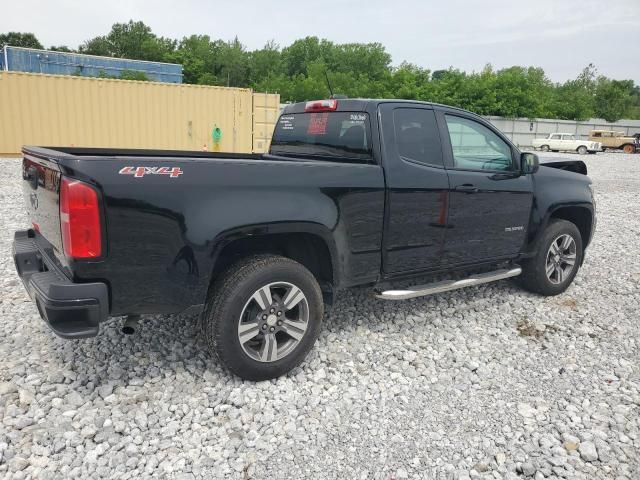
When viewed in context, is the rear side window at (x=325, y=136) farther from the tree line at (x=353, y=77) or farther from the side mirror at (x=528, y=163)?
the tree line at (x=353, y=77)

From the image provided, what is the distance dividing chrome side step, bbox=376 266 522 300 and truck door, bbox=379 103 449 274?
0.53ft

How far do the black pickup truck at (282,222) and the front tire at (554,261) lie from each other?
0.06 metres

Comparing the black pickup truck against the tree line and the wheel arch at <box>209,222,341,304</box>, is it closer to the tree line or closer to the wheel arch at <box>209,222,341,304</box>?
the wheel arch at <box>209,222,341,304</box>

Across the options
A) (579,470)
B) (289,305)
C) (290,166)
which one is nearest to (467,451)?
(579,470)

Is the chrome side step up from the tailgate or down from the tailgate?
down

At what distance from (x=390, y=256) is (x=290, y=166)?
1092 mm

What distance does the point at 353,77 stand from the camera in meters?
52.1

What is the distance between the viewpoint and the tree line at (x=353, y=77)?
128ft

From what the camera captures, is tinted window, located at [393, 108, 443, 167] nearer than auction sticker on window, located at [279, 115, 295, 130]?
Yes

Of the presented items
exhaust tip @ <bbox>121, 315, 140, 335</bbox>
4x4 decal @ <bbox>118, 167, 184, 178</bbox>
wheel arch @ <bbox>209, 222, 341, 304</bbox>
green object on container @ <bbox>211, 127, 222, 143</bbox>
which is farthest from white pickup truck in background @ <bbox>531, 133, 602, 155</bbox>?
exhaust tip @ <bbox>121, 315, 140, 335</bbox>

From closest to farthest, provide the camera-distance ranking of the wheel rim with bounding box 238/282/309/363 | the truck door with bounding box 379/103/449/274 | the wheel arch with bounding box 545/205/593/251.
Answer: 1. the wheel rim with bounding box 238/282/309/363
2. the truck door with bounding box 379/103/449/274
3. the wheel arch with bounding box 545/205/593/251

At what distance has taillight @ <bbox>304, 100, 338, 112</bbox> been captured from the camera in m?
4.12

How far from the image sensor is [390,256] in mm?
3799

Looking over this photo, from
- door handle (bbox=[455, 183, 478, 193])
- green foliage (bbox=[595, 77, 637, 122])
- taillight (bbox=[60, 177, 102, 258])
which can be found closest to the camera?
taillight (bbox=[60, 177, 102, 258])
